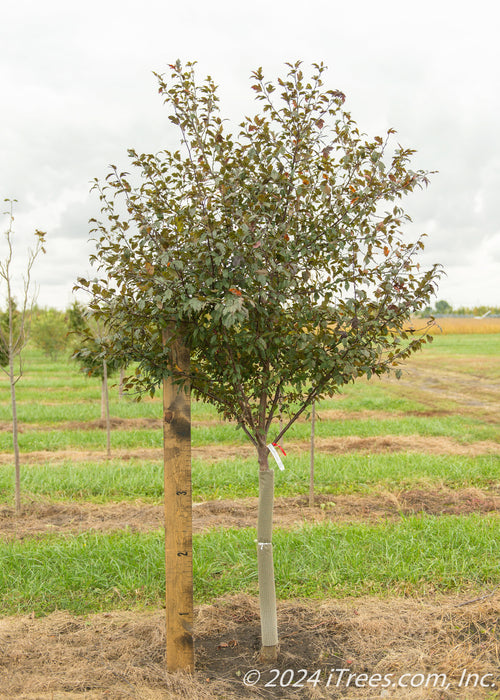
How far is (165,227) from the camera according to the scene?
3225 millimetres

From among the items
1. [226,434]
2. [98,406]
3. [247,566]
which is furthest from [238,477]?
[98,406]

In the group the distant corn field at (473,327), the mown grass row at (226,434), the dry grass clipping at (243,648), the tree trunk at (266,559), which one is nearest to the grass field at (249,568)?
the dry grass clipping at (243,648)

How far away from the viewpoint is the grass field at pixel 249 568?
150 inches

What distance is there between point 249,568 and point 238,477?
3399mm

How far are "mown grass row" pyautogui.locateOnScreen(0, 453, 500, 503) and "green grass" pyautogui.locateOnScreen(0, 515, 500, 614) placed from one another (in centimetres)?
217

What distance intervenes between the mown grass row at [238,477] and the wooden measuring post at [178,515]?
416cm

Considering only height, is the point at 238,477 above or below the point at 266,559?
below

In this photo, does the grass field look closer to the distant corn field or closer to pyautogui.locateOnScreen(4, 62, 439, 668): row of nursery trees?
pyautogui.locateOnScreen(4, 62, 439, 668): row of nursery trees

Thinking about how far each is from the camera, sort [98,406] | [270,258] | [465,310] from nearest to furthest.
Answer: [270,258] < [98,406] < [465,310]

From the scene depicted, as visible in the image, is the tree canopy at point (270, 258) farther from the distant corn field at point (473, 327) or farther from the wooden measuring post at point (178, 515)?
the distant corn field at point (473, 327)

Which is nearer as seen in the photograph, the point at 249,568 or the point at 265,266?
the point at 265,266

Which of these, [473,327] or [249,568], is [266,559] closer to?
[249,568]

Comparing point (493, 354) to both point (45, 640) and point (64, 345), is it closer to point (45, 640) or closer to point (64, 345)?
point (64, 345)

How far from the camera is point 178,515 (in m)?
3.62
